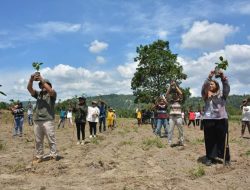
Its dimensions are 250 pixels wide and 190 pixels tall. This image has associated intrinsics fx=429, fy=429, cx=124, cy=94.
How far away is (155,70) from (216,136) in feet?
128

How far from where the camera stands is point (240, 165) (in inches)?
359

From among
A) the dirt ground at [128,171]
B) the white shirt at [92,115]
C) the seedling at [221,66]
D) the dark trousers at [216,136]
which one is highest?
the seedling at [221,66]

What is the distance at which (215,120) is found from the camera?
952cm

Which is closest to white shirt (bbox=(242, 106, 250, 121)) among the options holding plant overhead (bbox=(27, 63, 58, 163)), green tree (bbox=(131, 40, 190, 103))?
holding plant overhead (bbox=(27, 63, 58, 163))

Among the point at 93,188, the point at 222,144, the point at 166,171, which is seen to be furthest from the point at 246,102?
the point at 93,188

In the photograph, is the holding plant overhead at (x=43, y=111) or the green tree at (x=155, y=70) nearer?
the holding plant overhead at (x=43, y=111)

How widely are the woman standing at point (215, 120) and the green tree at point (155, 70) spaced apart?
124 ft

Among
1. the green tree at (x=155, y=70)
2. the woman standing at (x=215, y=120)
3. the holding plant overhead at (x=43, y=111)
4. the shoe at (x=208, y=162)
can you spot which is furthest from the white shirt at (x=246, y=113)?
the green tree at (x=155, y=70)

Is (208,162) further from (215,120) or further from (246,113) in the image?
(246,113)

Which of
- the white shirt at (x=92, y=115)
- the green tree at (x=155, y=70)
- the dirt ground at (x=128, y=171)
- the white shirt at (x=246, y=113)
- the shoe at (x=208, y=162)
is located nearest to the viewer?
the dirt ground at (x=128, y=171)

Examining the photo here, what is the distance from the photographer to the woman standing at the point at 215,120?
373 inches

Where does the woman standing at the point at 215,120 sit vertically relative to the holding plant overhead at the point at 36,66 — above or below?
below

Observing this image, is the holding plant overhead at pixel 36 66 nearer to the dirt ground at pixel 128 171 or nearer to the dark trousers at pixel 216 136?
the dirt ground at pixel 128 171

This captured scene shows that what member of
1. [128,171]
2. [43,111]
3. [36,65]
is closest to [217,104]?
[128,171]
